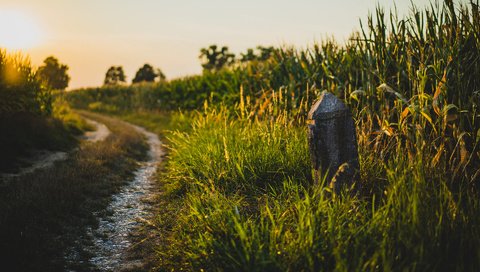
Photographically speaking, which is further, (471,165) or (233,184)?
(233,184)

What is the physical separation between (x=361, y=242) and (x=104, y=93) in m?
41.0

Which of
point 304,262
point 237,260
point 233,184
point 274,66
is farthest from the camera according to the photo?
point 274,66

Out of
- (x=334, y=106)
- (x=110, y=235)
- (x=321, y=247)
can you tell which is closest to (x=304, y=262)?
(x=321, y=247)

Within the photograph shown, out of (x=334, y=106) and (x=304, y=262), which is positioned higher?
(x=334, y=106)

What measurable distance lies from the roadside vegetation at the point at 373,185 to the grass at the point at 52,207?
1.12 m

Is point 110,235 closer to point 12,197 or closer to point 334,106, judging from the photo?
point 12,197

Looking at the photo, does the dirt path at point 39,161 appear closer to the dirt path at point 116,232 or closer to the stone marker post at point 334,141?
the dirt path at point 116,232

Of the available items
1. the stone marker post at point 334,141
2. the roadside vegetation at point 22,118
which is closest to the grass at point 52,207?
the roadside vegetation at point 22,118

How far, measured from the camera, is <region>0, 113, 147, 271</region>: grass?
3.67 meters

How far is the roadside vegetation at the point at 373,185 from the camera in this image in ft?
9.00

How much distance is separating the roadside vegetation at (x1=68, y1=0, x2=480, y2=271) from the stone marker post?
0.82 feet

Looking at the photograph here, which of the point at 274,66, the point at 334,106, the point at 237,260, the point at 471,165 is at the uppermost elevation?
the point at 274,66

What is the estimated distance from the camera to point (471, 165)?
385 centimetres

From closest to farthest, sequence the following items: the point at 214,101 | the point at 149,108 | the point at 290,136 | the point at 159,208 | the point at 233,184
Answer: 1. the point at 233,184
2. the point at 159,208
3. the point at 290,136
4. the point at 214,101
5. the point at 149,108
